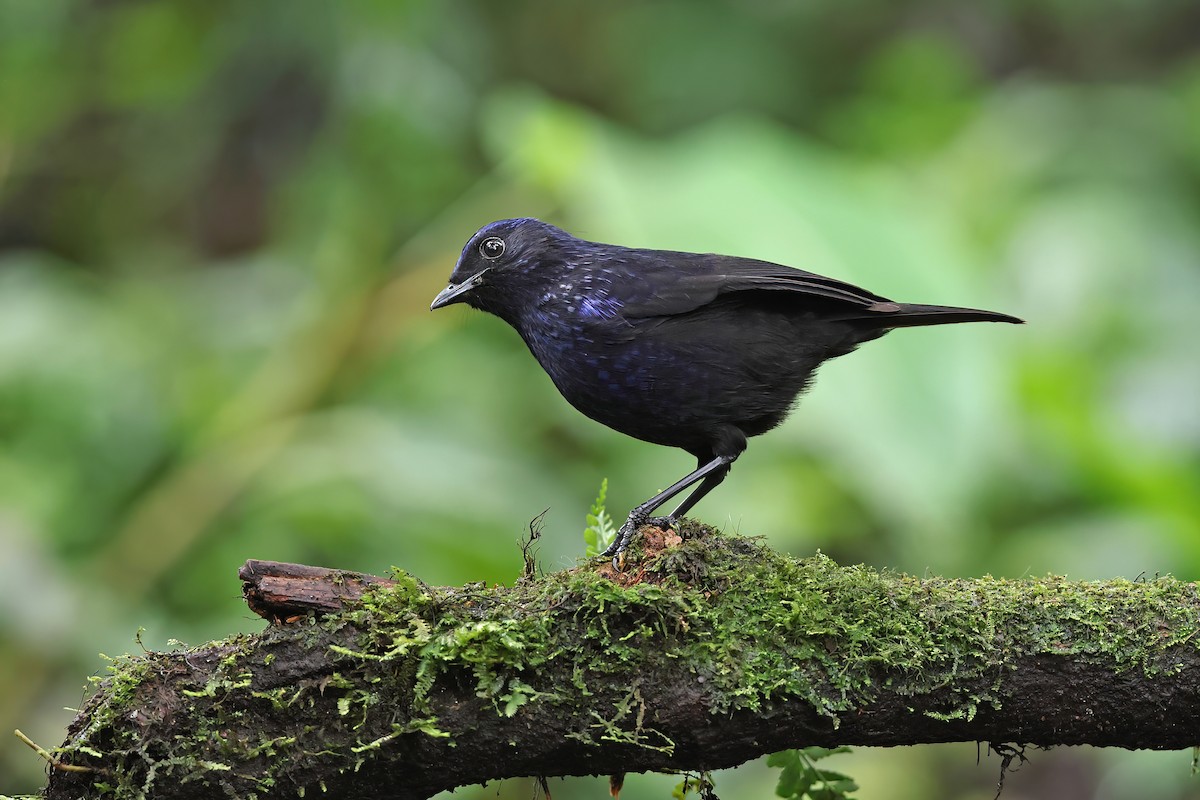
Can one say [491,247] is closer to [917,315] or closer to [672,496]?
[672,496]

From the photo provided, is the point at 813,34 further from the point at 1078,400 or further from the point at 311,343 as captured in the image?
the point at 311,343

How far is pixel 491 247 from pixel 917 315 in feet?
4.54

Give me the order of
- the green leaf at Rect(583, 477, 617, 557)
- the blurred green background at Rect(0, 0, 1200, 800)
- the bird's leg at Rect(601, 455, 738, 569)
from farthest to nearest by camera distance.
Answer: the blurred green background at Rect(0, 0, 1200, 800) < the green leaf at Rect(583, 477, 617, 557) < the bird's leg at Rect(601, 455, 738, 569)

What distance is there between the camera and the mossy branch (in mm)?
2750

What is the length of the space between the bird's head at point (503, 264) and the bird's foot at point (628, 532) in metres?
0.94

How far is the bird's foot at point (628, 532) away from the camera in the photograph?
3145mm

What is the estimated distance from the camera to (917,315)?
3.85m

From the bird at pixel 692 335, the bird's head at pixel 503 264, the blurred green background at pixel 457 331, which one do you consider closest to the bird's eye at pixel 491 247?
the bird's head at pixel 503 264

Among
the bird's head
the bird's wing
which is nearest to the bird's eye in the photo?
the bird's head

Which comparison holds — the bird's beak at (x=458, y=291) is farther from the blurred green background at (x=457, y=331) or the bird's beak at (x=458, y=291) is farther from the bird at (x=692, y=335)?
the blurred green background at (x=457, y=331)

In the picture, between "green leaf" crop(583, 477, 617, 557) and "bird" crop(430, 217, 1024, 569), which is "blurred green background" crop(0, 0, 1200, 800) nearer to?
"green leaf" crop(583, 477, 617, 557)

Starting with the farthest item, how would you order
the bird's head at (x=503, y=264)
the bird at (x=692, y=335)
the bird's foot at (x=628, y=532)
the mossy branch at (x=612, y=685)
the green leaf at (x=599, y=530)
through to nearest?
the bird's head at (x=503, y=264) → the bird at (x=692, y=335) → the green leaf at (x=599, y=530) → the bird's foot at (x=628, y=532) → the mossy branch at (x=612, y=685)

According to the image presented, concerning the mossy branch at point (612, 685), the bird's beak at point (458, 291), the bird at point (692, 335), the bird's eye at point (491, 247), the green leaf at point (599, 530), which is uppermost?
the bird's eye at point (491, 247)

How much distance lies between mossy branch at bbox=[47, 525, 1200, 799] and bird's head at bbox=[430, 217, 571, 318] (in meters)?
1.38
